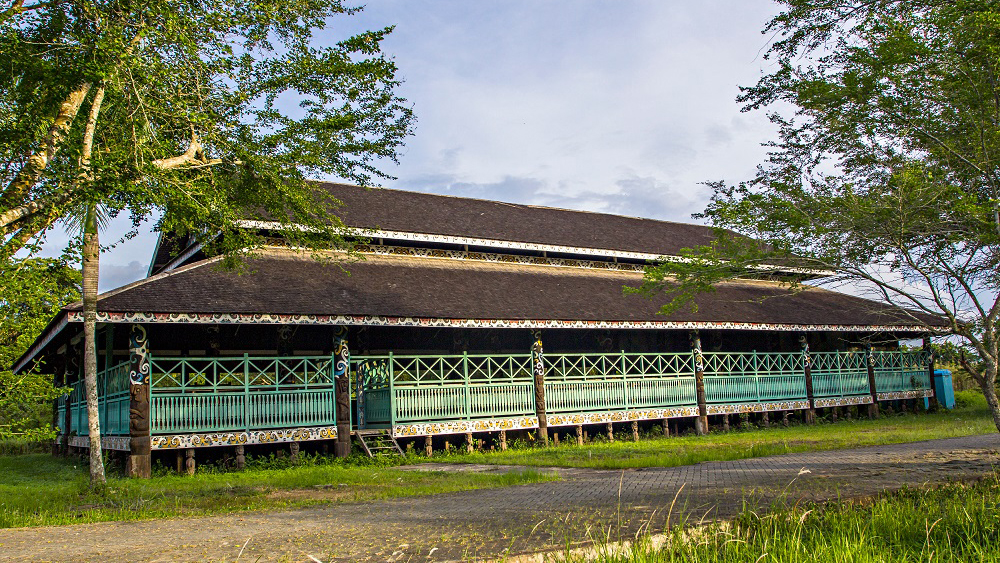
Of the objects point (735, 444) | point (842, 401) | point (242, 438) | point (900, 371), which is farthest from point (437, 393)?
point (900, 371)

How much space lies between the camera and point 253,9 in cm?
1225

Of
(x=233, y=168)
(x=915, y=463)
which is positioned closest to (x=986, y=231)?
(x=915, y=463)

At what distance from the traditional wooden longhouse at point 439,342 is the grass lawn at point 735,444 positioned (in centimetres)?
136

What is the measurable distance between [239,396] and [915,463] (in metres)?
12.4

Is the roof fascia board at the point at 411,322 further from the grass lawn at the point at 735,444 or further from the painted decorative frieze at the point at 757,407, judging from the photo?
the grass lawn at the point at 735,444

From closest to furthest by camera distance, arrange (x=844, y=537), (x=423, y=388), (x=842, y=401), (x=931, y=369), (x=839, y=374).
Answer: (x=844, y=537)
(x=423, y=388)
(x=842, y=401)
(x=839, y=374)
(x=931, y=369)

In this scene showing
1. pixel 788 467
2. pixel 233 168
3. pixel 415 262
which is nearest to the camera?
pixel 788 467

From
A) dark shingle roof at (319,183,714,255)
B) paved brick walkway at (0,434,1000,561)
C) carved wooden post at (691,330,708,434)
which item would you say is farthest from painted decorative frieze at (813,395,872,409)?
paved brick walkway at (0,434,1000,561)

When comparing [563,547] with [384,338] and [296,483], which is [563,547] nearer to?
[296,483]

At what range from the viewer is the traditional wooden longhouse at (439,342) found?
50.8ft

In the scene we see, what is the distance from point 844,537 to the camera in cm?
575

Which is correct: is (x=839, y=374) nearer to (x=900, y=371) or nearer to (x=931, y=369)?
(x=900, y=371)

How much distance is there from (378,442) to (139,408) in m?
5.05

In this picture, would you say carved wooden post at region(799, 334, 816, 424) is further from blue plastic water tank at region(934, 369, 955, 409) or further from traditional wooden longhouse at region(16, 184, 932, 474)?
blue plastic water tank at region(934, 369, 955, 409)
